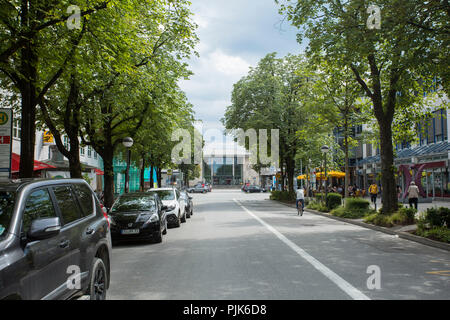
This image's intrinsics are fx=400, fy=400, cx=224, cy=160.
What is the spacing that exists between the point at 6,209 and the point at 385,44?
12.4 meters

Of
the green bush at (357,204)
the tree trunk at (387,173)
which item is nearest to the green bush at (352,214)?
the green bush at (357,204)

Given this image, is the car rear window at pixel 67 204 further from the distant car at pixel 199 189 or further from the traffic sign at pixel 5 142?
the distant car at pixel 199 189

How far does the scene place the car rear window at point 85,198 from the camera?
5.21m

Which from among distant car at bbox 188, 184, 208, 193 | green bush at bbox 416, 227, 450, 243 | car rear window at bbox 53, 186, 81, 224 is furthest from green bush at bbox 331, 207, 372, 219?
distant car at bbox 188, 184, 208, 193

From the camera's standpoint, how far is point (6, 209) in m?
3.73

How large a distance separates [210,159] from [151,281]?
100 meters

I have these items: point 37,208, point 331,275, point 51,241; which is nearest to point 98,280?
point 51,241

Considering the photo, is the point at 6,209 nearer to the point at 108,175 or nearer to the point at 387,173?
the point at 387,173

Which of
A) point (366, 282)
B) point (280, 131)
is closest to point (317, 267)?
point (366, 282)

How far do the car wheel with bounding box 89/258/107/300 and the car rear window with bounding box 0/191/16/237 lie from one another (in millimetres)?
1405
